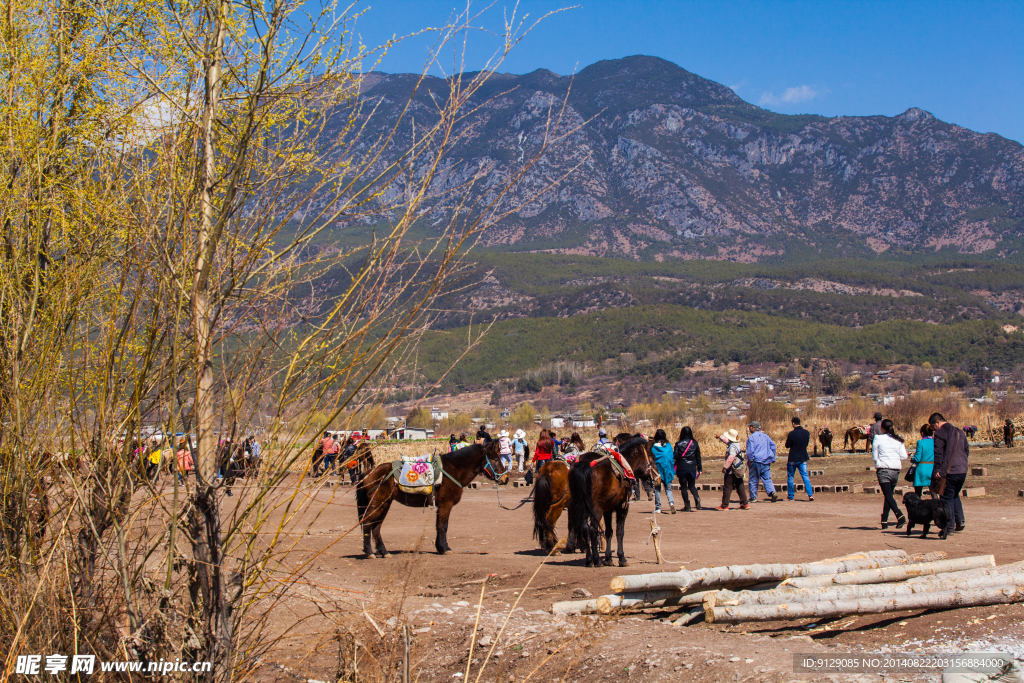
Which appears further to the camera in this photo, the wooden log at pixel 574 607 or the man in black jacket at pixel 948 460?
the man in black jacket at pixel 948 460

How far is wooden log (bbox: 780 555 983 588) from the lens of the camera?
6.97m

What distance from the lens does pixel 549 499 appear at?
10.2m

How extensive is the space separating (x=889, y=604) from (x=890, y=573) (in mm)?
851

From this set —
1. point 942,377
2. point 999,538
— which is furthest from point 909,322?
point 999,538

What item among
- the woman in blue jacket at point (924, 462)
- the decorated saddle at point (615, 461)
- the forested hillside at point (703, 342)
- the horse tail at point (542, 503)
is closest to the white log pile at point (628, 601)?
the decorated saddle at point (615, 461)

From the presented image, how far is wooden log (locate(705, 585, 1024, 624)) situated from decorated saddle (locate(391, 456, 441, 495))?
5262 mm

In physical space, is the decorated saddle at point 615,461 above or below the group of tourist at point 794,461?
above

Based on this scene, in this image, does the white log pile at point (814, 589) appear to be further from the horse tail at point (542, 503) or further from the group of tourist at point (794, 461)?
the horse tail at point (542, 503)

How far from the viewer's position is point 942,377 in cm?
8350

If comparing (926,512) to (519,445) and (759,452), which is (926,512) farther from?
(519,445)

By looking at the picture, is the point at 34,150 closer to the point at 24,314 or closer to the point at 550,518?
the point at 24,314

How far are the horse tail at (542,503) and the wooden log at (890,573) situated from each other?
3688 millimetres

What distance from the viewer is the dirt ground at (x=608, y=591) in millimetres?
5508

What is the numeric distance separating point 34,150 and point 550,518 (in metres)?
7.84
